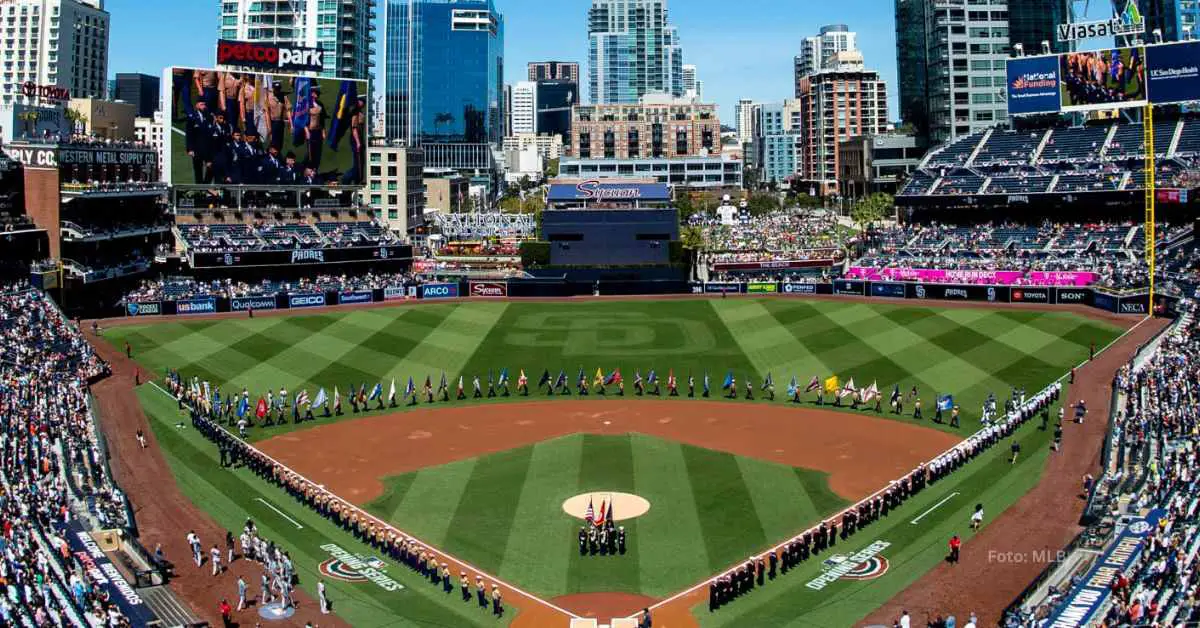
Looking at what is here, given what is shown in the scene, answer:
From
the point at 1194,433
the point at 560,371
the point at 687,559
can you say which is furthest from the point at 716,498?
the point at 560,371

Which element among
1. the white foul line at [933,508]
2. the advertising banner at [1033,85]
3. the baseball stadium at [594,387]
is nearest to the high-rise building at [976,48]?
the baseball stadium at [594,387]

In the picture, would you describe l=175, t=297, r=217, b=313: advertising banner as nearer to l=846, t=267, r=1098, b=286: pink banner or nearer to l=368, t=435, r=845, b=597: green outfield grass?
l=368, t=435, r=845, b=597: green outfield grass

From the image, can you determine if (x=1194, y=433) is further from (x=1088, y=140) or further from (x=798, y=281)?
(x=1088, y=140)

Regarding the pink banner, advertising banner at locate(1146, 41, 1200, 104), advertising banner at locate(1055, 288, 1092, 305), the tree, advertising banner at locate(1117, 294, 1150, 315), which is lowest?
advertising banner at locate(1117, 294, 1150, 315)

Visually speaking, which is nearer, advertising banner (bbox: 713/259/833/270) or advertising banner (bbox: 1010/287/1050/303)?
advertising banner (bbox: 1010/287/1050/303)

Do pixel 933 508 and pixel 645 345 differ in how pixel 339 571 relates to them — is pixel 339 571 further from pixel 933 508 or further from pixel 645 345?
pixel 645 345

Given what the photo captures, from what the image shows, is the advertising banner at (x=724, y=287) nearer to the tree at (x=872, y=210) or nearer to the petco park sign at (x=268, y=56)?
the petco park sign at (x=268, y=56)

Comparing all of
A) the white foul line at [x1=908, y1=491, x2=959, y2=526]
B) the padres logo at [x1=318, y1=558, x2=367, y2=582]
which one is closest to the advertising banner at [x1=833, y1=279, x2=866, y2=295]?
the white foul line at [x1=908, y1=491, x2=959, y2=526]
